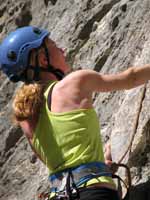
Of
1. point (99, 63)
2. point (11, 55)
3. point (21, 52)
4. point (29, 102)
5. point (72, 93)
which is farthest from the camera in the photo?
point (99, 63)

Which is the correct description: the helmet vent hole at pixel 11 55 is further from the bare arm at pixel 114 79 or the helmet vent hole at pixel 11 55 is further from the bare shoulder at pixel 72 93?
the bare arm at pixel 114 79

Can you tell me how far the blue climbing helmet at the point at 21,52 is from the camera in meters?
4.96

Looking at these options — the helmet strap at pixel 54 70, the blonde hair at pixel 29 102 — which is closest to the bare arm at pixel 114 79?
the blonde hair at pixel 29 102

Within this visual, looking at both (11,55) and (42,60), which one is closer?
(42,60)

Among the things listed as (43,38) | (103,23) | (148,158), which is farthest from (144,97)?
(103,23)

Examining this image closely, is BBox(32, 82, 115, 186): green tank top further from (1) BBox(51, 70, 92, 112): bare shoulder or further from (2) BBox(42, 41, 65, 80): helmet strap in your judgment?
(2) BBox(42, 41, 65, 80): helmet strap

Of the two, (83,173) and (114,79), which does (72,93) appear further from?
(83,173)

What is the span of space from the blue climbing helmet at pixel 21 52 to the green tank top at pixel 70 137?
0.48 m

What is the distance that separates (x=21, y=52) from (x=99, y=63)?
356cm

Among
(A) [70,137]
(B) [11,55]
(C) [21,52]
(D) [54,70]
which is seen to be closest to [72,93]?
(A) [70,137]

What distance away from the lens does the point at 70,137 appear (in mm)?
4422

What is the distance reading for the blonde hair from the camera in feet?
14.9

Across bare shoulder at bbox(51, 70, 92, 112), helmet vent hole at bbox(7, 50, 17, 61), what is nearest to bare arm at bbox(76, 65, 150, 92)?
bare shoulder at bbox(51, 70, 92, 112)

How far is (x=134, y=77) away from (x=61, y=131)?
2.27ft
